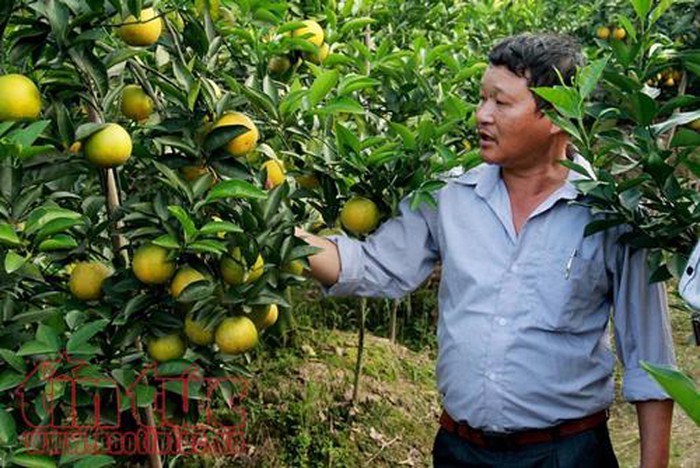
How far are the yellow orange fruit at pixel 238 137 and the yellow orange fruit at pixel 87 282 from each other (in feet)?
1.09

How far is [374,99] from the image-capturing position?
2621mm

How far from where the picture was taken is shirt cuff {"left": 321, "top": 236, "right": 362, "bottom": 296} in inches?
76.0

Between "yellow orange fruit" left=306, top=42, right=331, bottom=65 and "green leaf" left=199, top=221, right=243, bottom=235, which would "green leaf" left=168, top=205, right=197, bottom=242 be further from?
"yellow orange fruit" left=306, top=42, right=331, bottom=65

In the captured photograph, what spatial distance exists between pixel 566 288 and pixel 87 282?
89 cm

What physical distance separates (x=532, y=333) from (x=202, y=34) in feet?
2.75

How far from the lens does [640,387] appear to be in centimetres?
176

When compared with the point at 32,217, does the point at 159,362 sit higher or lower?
lower

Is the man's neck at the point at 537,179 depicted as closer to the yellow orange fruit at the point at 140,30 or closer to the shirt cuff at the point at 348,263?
the shirt cuff at the point at 348,263

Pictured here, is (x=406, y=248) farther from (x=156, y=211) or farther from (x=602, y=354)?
(x=156, y=211)

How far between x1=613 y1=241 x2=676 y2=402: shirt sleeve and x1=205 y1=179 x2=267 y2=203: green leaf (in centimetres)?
71

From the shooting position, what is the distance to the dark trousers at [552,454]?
5.86 ft

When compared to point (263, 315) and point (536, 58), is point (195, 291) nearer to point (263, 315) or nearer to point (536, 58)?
point (263, 315)

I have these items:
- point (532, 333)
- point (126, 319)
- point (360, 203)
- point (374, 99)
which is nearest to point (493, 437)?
point (532, 333)

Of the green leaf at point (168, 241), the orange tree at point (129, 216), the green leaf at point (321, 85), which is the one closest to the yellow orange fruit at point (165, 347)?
the orange tree at point (129, 216)
